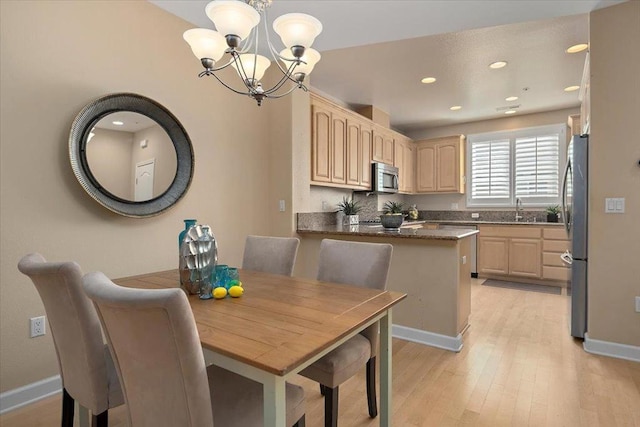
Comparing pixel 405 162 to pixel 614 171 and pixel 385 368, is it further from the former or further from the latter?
pixel 385 368

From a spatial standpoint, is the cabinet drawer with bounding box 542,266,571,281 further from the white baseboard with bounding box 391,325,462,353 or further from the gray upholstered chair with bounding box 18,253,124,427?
the gray upholstered chair with bounding box 18,253,124,427

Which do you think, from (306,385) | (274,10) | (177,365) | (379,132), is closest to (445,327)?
(306,385)

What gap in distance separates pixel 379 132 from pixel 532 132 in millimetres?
2529

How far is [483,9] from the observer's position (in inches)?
95.9

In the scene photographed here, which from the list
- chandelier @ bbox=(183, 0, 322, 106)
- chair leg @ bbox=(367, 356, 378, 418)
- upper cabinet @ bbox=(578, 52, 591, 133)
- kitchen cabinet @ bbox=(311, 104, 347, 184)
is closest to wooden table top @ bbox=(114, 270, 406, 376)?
chair leg @ bbox=(367, 356, 378, 418)

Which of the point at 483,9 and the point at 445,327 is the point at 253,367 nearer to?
the point at 445,327

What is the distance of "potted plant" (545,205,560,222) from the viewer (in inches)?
194

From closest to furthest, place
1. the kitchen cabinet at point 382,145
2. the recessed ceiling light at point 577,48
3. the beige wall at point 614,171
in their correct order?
the beige wall at point 614,171 < the recessed ceiling light at point 577,48 < the kitchen cabinet at point 382,145

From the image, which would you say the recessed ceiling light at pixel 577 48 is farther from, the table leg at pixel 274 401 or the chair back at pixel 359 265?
the table leg at pixel 274 401

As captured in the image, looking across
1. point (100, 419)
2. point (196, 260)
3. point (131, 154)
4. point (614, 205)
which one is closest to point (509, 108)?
point (614, 205)

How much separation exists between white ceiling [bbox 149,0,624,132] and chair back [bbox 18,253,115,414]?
2.13 m

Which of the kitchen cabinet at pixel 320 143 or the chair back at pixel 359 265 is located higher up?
the kitchen cabinet at pixel 320 143

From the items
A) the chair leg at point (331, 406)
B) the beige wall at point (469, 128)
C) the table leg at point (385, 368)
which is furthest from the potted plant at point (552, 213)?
the chair leg at point (331, 406)

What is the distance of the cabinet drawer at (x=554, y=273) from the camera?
15.0 ft
